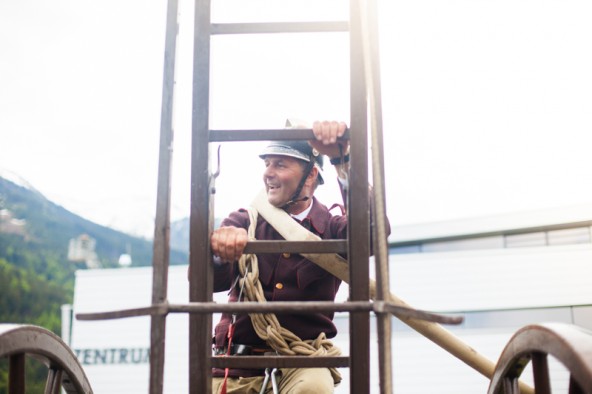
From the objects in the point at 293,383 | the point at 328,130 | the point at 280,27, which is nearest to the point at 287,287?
the point at 293,383

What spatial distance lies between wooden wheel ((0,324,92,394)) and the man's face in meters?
1.20

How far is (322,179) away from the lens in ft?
11.8

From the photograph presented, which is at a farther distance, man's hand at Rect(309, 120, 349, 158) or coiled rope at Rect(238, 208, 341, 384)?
coiled rope at Rect(238, 208, 341, 384)

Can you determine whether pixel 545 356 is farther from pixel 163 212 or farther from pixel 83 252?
pixel 83 252

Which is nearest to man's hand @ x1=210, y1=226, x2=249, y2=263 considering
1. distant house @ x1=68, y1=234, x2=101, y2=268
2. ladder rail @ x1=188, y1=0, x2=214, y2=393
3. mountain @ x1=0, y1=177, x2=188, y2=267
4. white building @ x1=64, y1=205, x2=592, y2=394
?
ladder rail @ x1=188, y1=0, x2=214, y2=393

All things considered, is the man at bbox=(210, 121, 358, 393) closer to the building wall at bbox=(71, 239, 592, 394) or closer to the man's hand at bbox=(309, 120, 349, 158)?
the man's hand at bbox=(309, 120, 349, 158)

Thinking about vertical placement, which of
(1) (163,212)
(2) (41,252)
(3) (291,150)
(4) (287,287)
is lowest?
(4) (287,287)

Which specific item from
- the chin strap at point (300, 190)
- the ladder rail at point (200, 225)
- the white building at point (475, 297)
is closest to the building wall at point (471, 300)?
the white building at point (475, 297)

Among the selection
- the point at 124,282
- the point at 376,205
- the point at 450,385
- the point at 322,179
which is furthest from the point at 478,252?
the point at 376,205

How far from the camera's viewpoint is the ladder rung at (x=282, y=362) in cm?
251

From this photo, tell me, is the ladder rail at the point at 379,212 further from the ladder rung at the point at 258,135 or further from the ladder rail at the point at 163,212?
the ladder rail at the point at 163,212

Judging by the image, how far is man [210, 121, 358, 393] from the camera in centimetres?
302

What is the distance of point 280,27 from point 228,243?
31.4 inches

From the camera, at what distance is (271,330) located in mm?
2963
